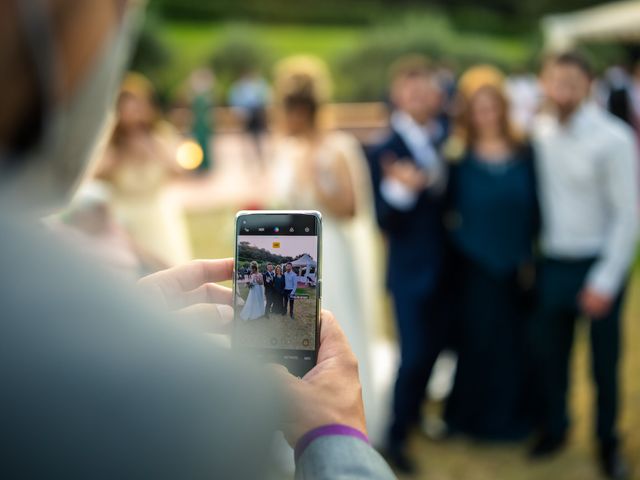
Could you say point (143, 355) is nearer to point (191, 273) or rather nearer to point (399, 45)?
point (191, 273)

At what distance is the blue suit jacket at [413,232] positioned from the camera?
10.9ft

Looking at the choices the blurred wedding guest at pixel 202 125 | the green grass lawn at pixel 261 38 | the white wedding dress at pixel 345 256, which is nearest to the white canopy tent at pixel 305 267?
the white wedding dress at pixel 345 256

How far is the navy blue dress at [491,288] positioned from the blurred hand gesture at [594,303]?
0.34 m

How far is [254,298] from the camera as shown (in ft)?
2.49

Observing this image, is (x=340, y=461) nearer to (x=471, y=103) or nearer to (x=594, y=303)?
(x=594, y=303)

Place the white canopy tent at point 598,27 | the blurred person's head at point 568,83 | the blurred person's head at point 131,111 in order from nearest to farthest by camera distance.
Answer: the blurred person's head at point 568,83 < the blurred person's head at point 131,111 < the white canopy tent at point 598,27

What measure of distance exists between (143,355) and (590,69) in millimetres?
3239

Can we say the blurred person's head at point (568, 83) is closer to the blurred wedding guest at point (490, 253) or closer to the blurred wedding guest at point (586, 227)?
the blurred wedding guest at point (586, 227)

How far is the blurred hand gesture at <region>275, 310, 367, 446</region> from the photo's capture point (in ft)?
2.16

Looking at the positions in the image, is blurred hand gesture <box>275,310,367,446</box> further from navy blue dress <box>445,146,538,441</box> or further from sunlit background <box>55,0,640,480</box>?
navy blue dress <box>445,146,538,441</box>

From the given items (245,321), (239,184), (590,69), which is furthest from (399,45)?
(245,321)

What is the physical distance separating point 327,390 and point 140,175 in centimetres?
356

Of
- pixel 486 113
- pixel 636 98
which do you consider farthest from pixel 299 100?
pixel 636 98

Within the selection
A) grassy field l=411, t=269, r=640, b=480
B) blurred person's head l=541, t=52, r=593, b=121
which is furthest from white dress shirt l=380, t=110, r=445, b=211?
grassy field l=411, t=269, r=640, b=480
